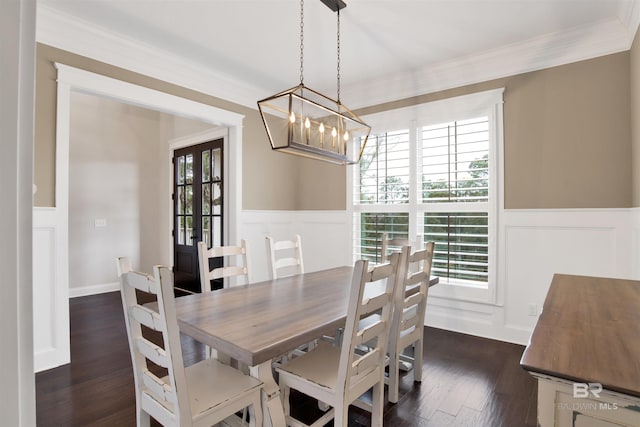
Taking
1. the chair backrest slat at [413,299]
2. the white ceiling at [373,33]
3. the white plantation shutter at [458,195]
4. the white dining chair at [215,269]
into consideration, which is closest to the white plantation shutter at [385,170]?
the white plantation shutter at [458,195]

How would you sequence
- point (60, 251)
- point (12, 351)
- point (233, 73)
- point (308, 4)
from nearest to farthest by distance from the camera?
point (12, 351), point (308, 4), point (60, 251), point (233, 73)

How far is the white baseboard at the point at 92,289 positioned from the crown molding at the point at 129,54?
3.51 m

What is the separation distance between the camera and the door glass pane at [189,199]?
5203mm

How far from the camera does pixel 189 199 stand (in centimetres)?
525

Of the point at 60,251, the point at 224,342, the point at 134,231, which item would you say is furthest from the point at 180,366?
the point at 134,231

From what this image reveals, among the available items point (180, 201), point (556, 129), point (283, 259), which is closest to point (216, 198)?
point (180, 201)

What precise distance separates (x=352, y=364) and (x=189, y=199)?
14.5 feet

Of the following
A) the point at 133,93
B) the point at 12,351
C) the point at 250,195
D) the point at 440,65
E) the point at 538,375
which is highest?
the point at 440,65

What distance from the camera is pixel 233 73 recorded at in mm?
3750

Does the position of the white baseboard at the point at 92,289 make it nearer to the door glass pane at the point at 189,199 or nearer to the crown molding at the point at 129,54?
the door glass pane at the point at 189,199

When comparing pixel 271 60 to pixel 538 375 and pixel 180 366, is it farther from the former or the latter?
pixel 538 375

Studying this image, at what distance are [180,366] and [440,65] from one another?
3552 mm

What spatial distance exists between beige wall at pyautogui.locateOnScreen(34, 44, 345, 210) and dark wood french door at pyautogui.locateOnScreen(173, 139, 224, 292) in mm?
595

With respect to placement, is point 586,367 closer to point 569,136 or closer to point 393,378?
point 393,378
